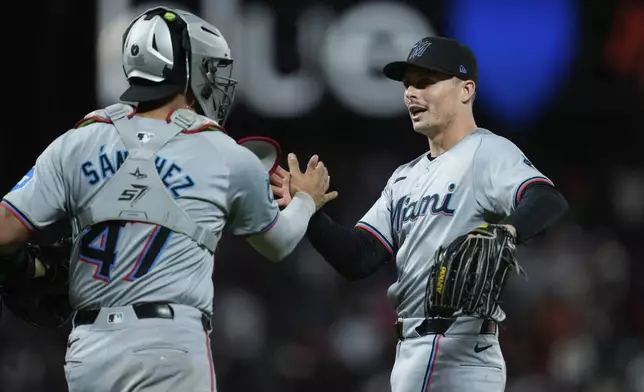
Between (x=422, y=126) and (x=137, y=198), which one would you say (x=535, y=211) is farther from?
(x=137, y=198)

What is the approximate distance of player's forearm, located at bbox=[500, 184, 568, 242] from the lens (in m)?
3.49

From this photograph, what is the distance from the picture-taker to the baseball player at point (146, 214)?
3.03 m

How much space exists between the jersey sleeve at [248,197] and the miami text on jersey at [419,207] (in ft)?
2.43

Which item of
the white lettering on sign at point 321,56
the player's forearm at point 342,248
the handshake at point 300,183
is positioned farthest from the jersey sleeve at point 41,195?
the white lettering on sign at point 321,56

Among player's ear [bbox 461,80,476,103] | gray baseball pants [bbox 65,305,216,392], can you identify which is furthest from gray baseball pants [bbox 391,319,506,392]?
gray baseball pants [bbox 65,305,216,392]

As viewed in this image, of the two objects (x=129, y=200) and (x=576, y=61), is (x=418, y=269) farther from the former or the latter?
(x=576, y=61)

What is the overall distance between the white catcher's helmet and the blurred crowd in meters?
5.28

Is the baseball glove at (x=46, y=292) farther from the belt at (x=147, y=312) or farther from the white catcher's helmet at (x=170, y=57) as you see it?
the white catcher's helmet at (x=170, y=57)

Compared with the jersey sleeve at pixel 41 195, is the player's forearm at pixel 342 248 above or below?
below

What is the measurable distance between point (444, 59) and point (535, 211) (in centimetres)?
76

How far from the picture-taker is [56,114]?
9352 millimetres

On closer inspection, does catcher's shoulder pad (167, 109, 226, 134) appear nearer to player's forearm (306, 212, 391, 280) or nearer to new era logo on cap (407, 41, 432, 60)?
player's forearm (306, 212, 391, 280)

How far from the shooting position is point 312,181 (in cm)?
381

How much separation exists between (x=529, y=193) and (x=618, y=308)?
6204mm
